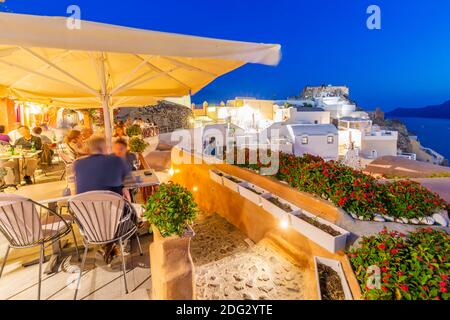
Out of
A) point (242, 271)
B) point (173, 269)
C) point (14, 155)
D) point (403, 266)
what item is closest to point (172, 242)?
point (173, 269)

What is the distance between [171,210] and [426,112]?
19145 centimetres

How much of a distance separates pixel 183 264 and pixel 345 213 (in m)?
1.68

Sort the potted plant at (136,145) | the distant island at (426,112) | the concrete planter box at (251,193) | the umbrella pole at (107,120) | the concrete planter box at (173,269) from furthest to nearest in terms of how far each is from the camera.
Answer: the distant island at (426,112) < the potted plant at (136,145) < the umbrella pole at (107,120) < the concrete planter box at (251,193) < the concrete planter box at (173,269)

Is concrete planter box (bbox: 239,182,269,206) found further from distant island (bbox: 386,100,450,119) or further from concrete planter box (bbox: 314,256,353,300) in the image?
distant island (bbox: 386,100,450,119)

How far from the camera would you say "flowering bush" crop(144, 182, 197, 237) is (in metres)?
1.95

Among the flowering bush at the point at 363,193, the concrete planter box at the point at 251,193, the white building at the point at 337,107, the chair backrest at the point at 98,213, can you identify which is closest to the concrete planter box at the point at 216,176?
the concrete planter box at the point at 251,193

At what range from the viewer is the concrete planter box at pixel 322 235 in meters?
2.27

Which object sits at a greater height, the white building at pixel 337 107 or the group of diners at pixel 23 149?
the white building at pixel 337 107

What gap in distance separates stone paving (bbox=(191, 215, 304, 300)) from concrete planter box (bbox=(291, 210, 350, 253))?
0.41m

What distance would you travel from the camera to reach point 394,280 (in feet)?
5.65

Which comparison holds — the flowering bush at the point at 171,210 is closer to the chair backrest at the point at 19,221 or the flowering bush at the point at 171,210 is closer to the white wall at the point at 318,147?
the chair backrest at the point at 19,221

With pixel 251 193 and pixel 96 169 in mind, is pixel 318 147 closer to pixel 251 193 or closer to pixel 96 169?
pixel 251 193

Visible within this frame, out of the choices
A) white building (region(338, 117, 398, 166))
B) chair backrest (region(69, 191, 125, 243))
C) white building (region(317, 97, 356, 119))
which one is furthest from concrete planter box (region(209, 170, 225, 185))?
white building (region(317, 97, 356, 119))

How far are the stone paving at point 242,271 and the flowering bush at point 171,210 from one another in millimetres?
824
